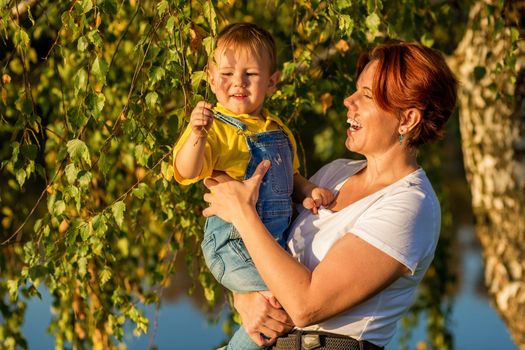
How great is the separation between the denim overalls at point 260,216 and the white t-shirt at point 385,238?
0.26ft

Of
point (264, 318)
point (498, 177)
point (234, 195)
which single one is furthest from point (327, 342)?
point (498, 177)

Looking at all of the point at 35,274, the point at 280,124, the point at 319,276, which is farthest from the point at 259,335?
the point at 35,274

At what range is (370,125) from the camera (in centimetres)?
218

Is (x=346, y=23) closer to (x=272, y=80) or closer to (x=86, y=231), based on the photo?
(x=272, y=80)

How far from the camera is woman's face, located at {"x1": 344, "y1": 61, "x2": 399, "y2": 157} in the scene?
2.17 meters

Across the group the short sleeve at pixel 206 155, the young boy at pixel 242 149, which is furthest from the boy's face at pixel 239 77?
the short sleeve at pixel 206 155

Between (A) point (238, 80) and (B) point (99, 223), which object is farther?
(B) point (99, 223)

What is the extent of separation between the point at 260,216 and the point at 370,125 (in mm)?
333

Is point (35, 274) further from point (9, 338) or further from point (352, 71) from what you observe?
point (352, 71)

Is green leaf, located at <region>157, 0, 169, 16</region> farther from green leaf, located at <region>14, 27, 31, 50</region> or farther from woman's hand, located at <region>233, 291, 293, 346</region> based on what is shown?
woman's hand, located at <region>233, 291, 293, 346</region>

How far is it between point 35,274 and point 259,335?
2.80 feet

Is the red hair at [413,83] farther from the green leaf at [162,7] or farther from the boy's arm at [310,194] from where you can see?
the green leaf at [162,7]

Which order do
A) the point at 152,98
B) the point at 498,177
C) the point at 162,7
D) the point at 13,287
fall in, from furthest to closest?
the point at 498,177
the point at 13,287
the point at 152,98
the point at 162,7

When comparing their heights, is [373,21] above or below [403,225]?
above
